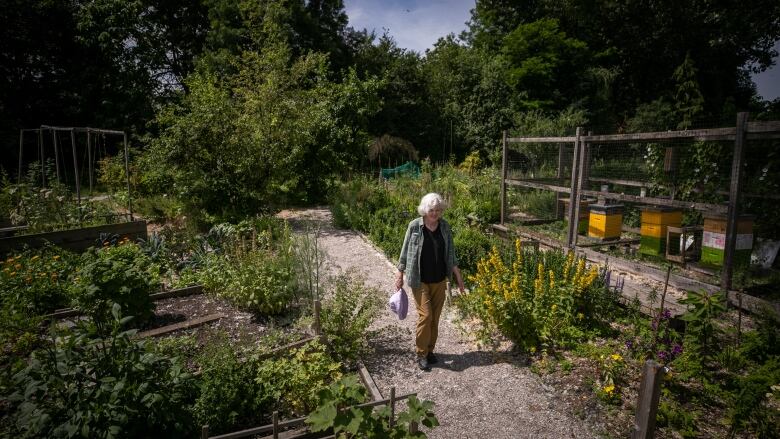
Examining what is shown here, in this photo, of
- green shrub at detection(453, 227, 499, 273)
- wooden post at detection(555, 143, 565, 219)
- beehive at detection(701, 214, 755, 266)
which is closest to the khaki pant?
green shrub at detection(453, 227, 499, 273)

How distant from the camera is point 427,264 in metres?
4.03

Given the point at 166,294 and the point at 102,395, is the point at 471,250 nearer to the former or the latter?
the point at 166,294

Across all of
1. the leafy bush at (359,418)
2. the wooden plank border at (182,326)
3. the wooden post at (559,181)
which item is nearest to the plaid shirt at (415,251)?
the leafy bush at (359,418)

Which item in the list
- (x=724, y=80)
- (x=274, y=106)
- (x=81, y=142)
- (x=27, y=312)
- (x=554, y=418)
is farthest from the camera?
(x=724, y=80)

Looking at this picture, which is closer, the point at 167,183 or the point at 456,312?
the point at 456,312

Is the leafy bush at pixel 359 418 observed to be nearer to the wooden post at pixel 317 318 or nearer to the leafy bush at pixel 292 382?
the leafy bush at pixel 292 382

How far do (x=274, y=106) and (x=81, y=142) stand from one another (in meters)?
15.5

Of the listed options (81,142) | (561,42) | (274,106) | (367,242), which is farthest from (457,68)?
(81,142)

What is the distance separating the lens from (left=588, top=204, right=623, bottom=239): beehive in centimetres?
736

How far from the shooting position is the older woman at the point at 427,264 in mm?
4008

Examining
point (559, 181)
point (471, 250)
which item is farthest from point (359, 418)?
point (559, 181)

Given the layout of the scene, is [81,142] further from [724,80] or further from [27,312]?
[724,80]

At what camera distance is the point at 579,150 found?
6605 mm

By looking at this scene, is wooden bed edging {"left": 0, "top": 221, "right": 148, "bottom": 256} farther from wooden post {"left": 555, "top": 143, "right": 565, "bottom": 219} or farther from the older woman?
wooden post {"left": 555, "top": 143, "right": 565, "bottom": 219}
